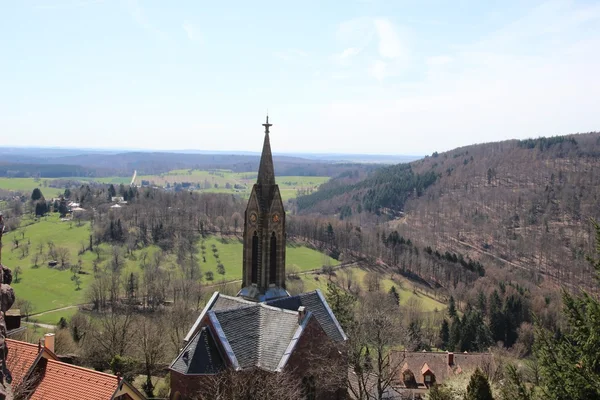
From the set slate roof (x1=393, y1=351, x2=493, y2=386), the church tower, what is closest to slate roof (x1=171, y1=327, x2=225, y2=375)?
the church tower

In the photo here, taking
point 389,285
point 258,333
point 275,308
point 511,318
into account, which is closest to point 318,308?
point 275,308

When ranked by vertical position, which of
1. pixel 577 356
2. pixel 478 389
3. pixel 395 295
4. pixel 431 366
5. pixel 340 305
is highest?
→ pixel 577 356

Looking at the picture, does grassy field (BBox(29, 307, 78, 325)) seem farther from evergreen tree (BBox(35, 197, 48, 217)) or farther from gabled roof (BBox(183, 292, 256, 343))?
evergreen tree (BBox(35, 197, 48, 217))

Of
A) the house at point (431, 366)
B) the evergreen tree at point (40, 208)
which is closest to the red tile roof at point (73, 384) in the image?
the house at point (431, 366)

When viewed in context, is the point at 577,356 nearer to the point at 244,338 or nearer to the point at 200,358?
the point at 244,338

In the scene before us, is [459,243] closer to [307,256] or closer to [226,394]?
[307,256]
